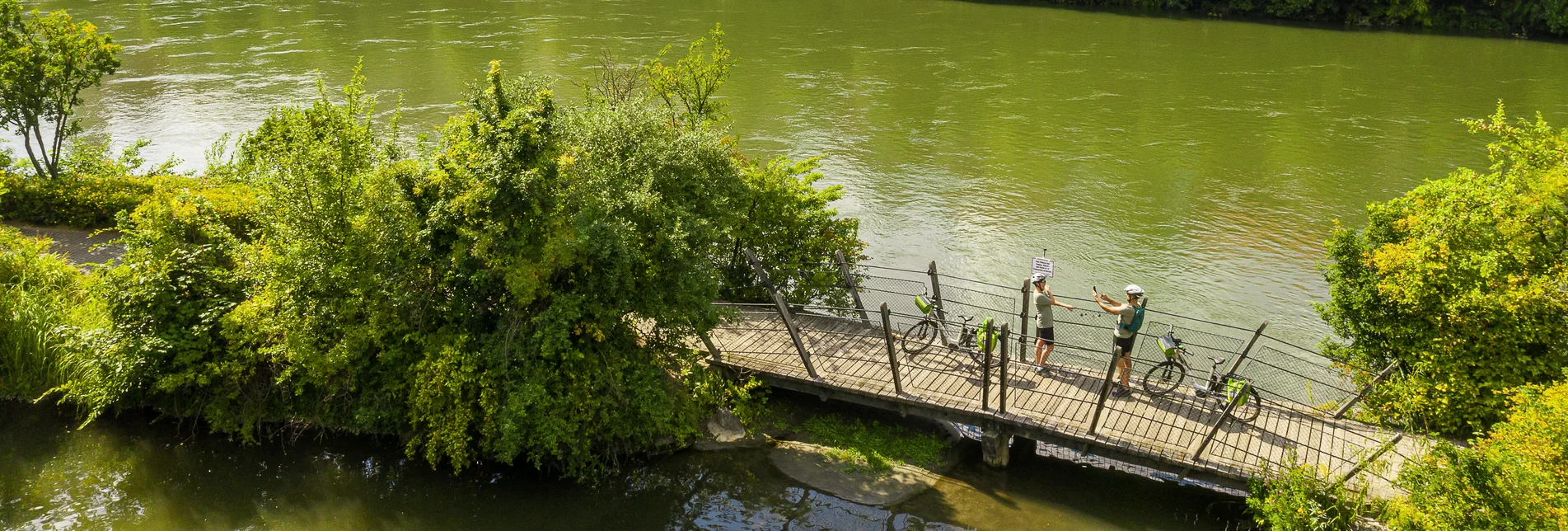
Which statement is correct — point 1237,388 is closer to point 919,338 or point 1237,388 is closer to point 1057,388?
point 1057,388

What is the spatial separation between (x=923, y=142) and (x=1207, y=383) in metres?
22.0

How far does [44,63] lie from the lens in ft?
83.7

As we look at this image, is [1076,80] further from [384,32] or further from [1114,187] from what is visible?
[384,32]

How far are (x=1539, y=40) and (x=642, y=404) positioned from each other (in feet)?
198

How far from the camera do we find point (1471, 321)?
585 inches

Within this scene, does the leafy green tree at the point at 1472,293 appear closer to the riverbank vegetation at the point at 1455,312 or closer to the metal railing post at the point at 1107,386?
the riverbank vegetation at the point at 1455,312

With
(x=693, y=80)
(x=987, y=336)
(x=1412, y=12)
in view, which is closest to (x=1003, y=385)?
(x=987, y=336)

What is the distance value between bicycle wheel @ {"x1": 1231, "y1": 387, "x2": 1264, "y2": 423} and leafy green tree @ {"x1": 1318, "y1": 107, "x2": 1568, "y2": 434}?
193 centimetres

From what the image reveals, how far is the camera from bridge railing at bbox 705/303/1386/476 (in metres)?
14.0

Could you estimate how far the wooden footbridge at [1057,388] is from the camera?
550 inches

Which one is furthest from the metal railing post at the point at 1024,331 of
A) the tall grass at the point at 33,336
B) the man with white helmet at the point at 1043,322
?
the tall grass at the point at 33,336

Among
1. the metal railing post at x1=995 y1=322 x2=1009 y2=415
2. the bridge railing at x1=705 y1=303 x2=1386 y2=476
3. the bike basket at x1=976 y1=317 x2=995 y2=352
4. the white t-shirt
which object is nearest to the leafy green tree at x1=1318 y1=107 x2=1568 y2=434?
the bridge railing at x1=705 y1=303 x2=1386 y2=476

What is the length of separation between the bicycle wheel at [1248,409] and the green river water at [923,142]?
4.54 feet

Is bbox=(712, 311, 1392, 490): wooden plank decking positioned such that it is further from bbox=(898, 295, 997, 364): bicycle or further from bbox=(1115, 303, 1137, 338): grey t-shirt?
bbox=(1115, 303, 1137, 338): grey t-shirt
